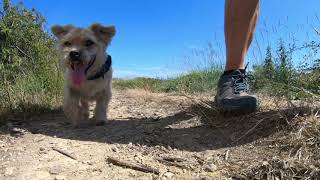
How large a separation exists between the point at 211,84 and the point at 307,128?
3157 millimetres

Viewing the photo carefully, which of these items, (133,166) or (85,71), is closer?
(133,166)

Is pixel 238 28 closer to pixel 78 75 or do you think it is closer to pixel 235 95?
pixel 235 95

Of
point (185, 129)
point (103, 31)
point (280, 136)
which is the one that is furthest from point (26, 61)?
point (280, 136)

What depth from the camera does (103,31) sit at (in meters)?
4.07

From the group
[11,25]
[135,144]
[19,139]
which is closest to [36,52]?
[11,25]

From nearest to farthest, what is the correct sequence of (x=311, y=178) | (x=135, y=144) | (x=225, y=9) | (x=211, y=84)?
(x=311, y=178) < (x=135, y=144) < (x=225, y=9) < (x=211, y=84)

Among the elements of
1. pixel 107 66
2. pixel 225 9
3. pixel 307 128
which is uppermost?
pixel 225 9

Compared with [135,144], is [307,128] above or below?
above

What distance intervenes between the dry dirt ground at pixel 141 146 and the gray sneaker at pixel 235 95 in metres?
0.10

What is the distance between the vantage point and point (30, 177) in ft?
7.32

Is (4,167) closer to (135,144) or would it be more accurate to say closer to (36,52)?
(135,144)

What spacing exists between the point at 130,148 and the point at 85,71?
1.25 metres

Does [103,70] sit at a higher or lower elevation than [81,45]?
lower

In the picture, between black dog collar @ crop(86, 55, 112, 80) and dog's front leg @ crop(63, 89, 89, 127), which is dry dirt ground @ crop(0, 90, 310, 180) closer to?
dog's front leg @ crop(63, 89, 89, 127)
